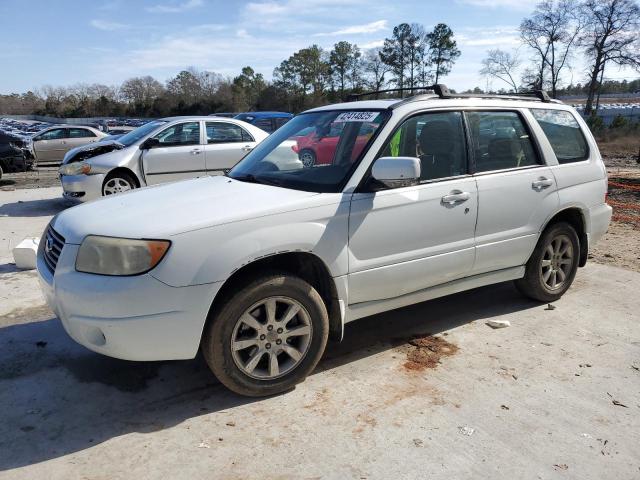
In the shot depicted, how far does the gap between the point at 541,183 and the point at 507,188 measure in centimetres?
43

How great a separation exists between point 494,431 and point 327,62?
80.2 m

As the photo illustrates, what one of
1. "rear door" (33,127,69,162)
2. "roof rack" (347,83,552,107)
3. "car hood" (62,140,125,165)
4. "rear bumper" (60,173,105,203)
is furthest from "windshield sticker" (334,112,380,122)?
"rear door" (33,127,69,162)

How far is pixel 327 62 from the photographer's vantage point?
7844 centimetres

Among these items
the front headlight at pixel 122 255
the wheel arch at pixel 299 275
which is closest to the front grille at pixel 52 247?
the front headlight at pixel 122 255

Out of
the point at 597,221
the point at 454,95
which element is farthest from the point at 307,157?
the point at 597,221

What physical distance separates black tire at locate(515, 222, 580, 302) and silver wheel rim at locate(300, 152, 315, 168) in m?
2.14

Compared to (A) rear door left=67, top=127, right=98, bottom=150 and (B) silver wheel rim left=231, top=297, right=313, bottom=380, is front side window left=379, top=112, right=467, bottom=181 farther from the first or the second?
(A) rear door left=67, top=127, right=98, bottom=150

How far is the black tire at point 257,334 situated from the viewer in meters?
3.06

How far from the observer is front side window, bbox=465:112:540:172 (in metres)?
4.17

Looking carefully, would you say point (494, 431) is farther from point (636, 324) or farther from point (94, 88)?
point (94, 88)

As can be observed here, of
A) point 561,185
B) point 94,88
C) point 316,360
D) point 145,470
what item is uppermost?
point 94,88

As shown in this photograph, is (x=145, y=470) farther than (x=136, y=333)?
No

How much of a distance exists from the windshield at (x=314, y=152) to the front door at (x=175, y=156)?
17.9 feet

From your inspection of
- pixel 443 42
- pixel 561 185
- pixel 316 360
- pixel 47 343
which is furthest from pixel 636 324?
pixel 443 42
